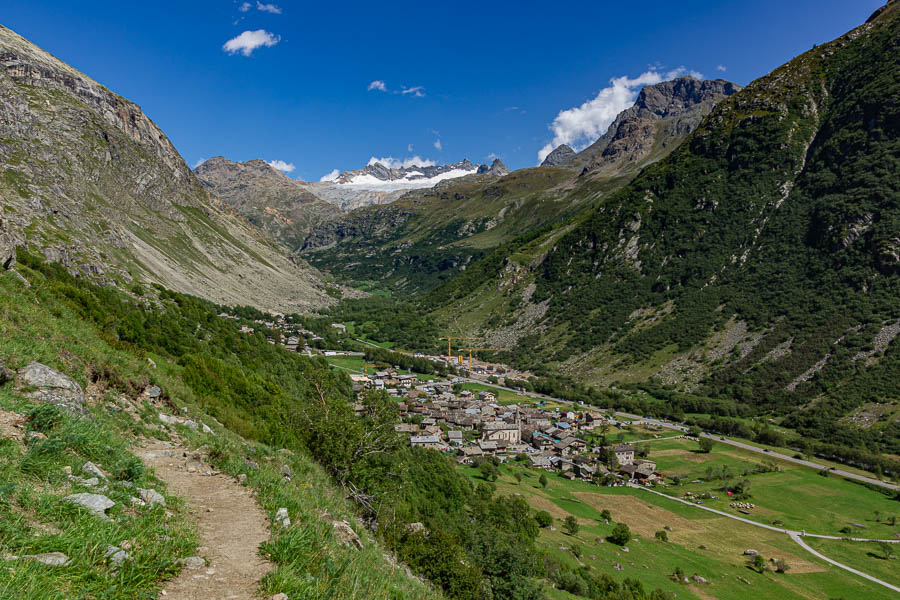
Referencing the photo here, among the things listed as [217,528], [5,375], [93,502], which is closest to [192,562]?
[217,528]

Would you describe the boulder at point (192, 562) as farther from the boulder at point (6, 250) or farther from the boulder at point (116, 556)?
the boulder at point (6, 250)

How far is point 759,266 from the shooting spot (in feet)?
429

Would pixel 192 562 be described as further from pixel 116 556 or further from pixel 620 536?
pixel 620 536

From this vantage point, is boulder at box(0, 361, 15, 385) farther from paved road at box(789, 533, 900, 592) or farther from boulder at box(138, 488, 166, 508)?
paved road at box(789, 533, 900, 592)

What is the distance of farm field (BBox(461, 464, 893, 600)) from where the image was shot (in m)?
38.7

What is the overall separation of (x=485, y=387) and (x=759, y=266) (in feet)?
309

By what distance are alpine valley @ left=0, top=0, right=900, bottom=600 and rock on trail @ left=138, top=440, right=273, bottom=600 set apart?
59mm

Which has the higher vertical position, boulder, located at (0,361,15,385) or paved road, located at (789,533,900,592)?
boulder, located at (0,361,15,385)

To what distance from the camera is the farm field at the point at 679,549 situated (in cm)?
3872

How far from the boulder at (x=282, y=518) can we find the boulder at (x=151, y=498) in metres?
1.77

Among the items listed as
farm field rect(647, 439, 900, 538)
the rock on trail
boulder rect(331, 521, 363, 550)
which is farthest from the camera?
farm field rect(647, 439, 900, 538)

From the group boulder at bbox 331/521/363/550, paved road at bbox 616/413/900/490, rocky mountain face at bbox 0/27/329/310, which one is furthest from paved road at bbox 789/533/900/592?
rocky mountain face at bbox 0/27/329/310

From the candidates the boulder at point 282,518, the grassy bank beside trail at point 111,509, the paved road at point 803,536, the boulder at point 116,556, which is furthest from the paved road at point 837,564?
the boulder at point 116,556

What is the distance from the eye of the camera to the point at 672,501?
190 ft
